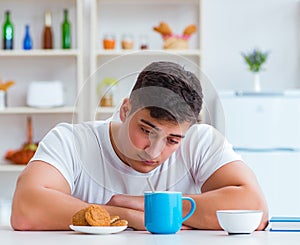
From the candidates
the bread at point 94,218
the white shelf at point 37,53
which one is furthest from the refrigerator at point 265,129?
the bread at point 94,218

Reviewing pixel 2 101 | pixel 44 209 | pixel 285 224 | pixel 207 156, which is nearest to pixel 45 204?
Answer: pixel 44 209

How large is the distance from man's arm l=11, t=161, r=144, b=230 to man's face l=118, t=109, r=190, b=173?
0.49ft

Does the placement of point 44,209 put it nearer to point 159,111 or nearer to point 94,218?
point 94,218

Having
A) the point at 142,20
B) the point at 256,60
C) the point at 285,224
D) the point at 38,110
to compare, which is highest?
the point at 142,20

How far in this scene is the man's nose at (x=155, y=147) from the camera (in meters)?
1.86

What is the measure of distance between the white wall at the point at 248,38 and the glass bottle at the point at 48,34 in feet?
3.46

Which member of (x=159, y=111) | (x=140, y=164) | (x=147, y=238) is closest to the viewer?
(x=147, y=238)

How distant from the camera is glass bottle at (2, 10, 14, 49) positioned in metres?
4.85

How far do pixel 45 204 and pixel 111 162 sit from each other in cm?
23

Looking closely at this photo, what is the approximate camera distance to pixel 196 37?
4.99m

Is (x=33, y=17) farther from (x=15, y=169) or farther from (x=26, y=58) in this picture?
(x=15, y=169)

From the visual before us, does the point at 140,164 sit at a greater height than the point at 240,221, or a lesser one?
greater

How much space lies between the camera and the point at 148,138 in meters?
1.85

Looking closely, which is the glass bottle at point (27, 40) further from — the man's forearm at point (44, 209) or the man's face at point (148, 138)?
the man's face at point (148, 138)
